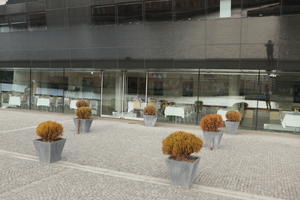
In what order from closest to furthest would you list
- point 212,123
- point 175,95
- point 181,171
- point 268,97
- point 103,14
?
point 181,171
point 212,123
point 268,97
point 175,95
point 103,14

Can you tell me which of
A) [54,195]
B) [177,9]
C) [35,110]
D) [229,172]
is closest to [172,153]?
[229,172]

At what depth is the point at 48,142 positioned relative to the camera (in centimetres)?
739

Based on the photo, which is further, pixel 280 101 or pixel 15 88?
pixel 15 88

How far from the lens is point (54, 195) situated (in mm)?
5449

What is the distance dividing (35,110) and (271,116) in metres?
16.4

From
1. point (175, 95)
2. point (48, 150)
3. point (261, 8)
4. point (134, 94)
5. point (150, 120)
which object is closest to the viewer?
point (48, 150)

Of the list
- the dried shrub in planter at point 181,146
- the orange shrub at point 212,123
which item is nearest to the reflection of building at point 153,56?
the orange shrub at point 212,123

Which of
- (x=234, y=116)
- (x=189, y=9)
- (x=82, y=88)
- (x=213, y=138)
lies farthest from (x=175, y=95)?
(x=82, y=88)

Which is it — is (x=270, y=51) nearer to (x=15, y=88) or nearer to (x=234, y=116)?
(x=234, y=116)

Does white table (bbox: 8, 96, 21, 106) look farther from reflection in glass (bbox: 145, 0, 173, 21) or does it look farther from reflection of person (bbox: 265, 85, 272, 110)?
reflection of person (bbox: 265, 85, 272, 110)

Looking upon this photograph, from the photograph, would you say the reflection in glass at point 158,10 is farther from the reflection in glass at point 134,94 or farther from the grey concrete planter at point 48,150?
the grey concrete planter at point 48,150

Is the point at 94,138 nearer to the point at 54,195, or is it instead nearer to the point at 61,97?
the point at 54,195

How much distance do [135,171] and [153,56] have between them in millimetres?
9684

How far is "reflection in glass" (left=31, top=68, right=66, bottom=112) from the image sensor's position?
19.3 m
